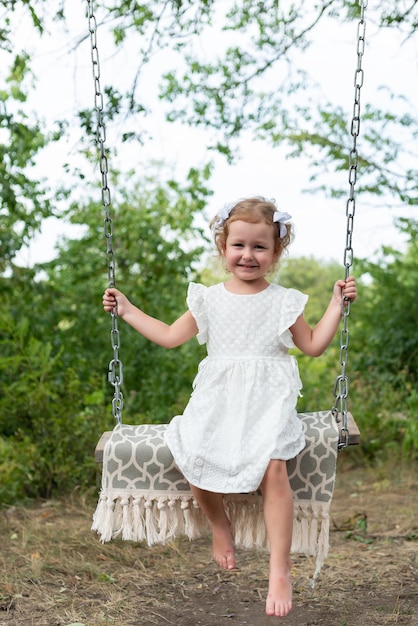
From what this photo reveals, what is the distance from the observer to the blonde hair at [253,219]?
2.88 metres

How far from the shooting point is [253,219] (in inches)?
113

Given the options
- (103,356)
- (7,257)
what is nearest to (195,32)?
(7,257)

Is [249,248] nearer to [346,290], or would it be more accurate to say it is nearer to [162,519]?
[346,290]

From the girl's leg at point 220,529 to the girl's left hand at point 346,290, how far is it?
83cm

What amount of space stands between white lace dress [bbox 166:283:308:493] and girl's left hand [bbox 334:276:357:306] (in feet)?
0.44

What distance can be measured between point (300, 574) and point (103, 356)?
273 centimetres

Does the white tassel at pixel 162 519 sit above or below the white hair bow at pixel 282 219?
below

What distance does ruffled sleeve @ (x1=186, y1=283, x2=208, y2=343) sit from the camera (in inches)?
117

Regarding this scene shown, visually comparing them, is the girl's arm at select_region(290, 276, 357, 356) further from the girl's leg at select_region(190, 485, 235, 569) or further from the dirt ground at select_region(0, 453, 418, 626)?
the dirt ground at select_region(0, 453, 418, 626)

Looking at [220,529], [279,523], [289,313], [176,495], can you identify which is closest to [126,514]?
[176,495]

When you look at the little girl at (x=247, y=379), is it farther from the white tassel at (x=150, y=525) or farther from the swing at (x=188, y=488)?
the white tassel at (x=150, y=525)

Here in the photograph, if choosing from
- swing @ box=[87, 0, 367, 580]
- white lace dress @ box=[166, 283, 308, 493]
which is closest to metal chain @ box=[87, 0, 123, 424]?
swing @ box=[87, 0, 367, 580]

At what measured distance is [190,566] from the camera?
161 inches

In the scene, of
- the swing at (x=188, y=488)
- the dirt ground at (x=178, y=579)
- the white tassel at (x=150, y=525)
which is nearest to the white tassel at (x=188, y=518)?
the swing at (x=188, y=488)
